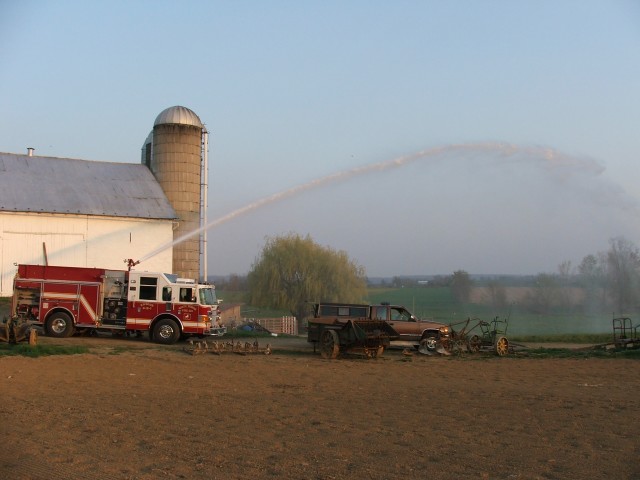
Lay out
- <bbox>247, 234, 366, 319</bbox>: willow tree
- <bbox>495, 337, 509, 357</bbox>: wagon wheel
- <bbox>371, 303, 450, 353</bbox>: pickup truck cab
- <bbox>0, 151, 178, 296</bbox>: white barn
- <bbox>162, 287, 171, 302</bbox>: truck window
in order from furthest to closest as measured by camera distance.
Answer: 1. <bbox>247, 234, 366, 319</bbox>: willow tree
2. <bbox>0, 151, 178, 296</bbox>: white barn
3. <bbox>162, 287, 171, 302</bbox>: truck window
4. <bbox>495, 337, 509, 357</bbox>: wagon wheel
5. <bbox>371, 303, 450, 353</bbox>: pickup truck cab

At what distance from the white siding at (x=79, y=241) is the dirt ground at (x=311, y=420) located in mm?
18168

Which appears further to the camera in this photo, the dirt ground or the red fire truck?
the red fire truck

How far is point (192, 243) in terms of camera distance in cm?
4381

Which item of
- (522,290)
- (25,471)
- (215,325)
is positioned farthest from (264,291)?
(25,471)

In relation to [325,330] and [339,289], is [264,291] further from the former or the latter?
[325,330]

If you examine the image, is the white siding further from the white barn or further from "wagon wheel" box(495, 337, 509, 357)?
"wagon wheel" box(495, 337, 509, 357)

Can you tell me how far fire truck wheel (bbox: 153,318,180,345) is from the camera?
26297mm

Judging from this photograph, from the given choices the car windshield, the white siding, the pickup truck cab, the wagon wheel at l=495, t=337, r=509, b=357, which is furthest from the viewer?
the white siding

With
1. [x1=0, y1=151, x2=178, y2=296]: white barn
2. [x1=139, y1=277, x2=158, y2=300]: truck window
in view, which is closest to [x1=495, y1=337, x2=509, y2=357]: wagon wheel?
[x1=139, y1=277, x2=158, y2=300]: truck window

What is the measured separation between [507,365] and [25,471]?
16311mm

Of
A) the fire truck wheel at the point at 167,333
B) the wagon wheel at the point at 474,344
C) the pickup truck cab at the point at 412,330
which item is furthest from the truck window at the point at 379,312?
the fire truck wheel at the point at 167,333

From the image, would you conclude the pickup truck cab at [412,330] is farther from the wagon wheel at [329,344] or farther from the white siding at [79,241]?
the white siding at [79,241]

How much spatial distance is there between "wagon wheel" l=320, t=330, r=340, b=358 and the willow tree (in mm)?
30758

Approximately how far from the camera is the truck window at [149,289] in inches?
1041
